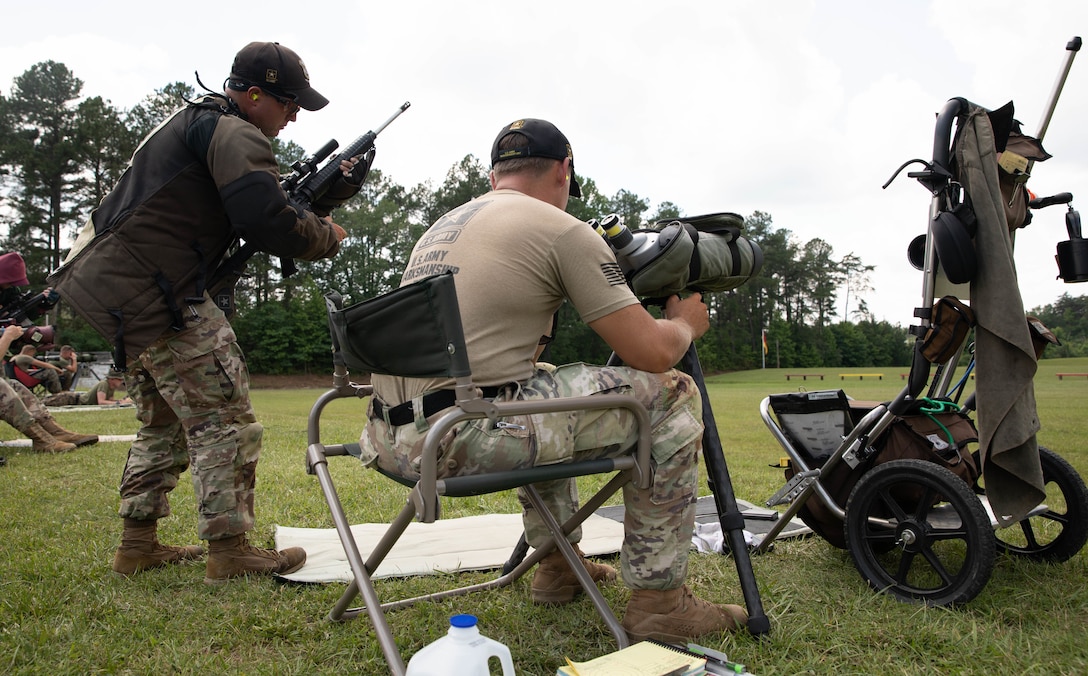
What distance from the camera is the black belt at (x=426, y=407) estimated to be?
6.45ft

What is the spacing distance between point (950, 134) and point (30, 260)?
46.3 meters

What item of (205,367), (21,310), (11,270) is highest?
(11,270)

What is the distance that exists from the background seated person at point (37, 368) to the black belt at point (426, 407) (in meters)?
13.6

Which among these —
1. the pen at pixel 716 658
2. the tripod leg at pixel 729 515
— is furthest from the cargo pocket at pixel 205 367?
the pen at pixel 716 658

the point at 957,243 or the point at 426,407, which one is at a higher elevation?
the point at 957,243

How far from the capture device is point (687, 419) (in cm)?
223

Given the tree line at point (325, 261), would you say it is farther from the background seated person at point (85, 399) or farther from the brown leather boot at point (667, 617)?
the brown leather boot at point (667, 617)

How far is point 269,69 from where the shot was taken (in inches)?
118

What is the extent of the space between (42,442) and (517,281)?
6897 millimetres

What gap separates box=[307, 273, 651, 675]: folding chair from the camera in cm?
174

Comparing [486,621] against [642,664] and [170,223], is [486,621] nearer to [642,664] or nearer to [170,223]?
[642,664]

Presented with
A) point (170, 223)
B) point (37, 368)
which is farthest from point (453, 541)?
point (37, 368)

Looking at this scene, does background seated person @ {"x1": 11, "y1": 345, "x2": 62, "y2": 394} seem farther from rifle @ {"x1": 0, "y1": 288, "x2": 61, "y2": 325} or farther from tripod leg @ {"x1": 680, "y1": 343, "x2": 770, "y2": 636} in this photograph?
tripod leg @ {"x1": 680, "y1": 343, "x2": 770, "y2": 636}

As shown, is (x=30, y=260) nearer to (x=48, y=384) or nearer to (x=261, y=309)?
(x=261, y=309)
